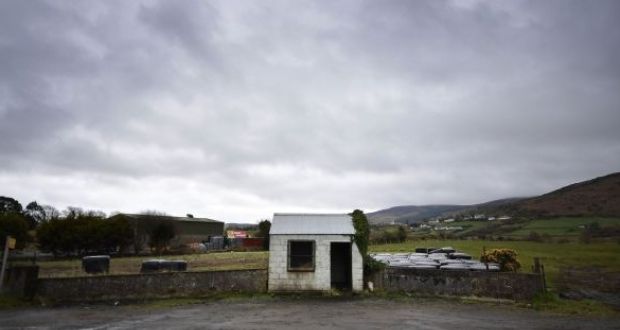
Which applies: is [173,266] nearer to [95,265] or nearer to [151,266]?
[151,266]

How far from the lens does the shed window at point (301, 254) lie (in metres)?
20.6

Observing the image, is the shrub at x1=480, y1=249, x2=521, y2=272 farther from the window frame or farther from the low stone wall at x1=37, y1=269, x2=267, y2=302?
the low stone wall at x1=37, y1=269, x2=267, y2=302

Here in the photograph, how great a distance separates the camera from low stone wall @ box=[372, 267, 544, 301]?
18.1 meters

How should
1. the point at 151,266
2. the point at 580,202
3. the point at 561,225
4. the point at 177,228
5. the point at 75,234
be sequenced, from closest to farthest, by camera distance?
the point at 151,266, the point at 75,234, the point at 177,228, the point at 561,225, the point at 580,202

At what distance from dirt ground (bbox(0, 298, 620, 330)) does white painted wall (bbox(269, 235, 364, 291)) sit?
6.84ft

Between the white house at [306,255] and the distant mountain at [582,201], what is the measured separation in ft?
274

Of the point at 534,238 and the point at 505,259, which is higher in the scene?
the point at 534,238

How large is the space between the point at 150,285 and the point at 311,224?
7570 mm

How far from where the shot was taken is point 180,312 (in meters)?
15.8

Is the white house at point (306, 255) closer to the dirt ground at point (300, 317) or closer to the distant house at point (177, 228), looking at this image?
the dirt ground at point (300, 317)

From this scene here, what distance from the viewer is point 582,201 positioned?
3952 inches

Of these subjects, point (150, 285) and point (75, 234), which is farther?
point (75, 234)

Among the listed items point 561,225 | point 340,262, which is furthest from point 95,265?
point 561,225

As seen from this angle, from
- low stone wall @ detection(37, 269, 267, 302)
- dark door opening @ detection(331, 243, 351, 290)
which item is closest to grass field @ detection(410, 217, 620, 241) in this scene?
dark door opening @ detection(331, 243, 351, 290)
